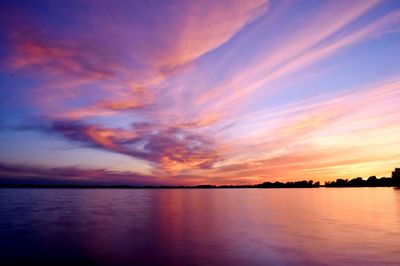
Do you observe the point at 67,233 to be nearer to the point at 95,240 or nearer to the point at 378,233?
the point at 95,240

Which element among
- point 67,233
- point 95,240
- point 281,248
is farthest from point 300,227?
point 67,233

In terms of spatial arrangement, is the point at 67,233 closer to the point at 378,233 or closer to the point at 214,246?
the point at 214,246

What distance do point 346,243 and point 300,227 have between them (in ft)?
31.7

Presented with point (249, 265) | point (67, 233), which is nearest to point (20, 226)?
point (67, 233)

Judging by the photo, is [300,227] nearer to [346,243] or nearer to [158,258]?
[346,243]

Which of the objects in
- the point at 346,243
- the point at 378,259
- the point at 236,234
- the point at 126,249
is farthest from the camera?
the point at 236,234

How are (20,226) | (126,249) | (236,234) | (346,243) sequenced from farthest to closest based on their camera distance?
(20,226)
(236,234)
(346,243)
(126,249)

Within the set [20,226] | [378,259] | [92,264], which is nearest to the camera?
[92,264]

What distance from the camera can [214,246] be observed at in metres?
24.3

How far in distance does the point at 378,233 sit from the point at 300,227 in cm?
734

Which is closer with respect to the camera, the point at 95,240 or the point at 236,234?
the point at 95,240

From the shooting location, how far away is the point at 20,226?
114 feet

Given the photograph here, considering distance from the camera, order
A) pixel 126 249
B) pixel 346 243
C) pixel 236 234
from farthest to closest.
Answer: pixel 236 234 < pixel 346 243 < pixel 126 249

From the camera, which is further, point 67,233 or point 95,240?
point 67,233
